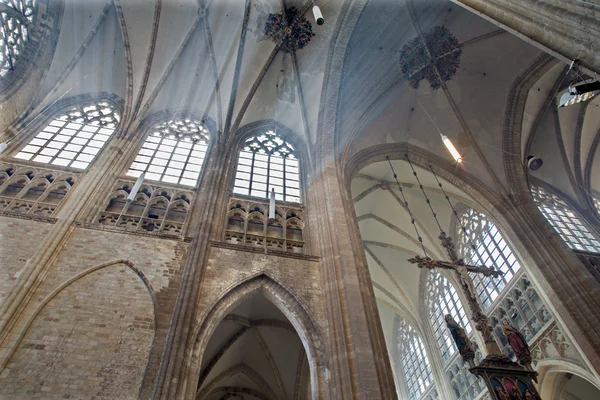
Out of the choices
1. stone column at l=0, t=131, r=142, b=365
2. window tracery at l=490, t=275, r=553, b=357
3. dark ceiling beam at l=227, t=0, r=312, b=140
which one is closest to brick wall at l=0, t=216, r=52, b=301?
stone column at l=0, t=131, r=142, b=365

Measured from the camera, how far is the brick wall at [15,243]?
7409 millimetres

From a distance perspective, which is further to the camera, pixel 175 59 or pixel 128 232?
pixel 175 59

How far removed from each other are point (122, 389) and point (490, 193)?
12.1 metres

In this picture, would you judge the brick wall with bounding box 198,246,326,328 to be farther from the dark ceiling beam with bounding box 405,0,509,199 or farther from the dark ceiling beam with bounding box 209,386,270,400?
the dark ceiling beam with bounding box 405,0,509,199

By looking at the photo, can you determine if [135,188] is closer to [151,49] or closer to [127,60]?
[127,60]

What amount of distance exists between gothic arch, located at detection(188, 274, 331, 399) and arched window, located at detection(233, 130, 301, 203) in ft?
12.3

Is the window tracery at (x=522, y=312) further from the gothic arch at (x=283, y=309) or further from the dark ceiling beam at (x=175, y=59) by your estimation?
the dark ceiling beam at (x=175, y=59)

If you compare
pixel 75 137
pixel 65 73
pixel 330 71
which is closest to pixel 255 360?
pixel 75 137

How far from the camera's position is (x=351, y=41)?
1438 centimetres

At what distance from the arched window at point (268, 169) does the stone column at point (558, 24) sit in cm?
745

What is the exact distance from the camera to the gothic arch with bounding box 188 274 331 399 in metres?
6.79

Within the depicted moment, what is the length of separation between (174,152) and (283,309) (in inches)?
274

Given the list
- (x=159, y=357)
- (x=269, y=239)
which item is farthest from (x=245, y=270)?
(x=159, y=357)

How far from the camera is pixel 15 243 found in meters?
8.02
